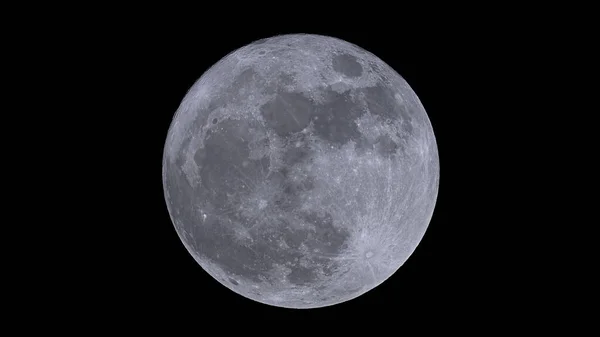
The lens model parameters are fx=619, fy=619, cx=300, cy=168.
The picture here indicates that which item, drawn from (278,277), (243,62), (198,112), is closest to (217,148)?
(198,112)

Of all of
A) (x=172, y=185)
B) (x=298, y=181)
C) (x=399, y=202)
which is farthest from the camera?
(x=172, y=185)


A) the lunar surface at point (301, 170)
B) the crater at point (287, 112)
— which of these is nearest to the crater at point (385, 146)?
the lunar surface at point (301, 170)

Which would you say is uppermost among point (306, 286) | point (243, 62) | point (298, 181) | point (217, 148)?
point (243, 62)

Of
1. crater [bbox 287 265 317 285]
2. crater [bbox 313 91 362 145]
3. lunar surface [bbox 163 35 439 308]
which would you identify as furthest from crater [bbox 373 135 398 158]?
crater [bbox 287 265 317 285]

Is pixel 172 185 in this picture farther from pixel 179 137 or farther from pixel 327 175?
pixel 327 175

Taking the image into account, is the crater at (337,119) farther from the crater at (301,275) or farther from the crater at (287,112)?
the crater at (301,275)
